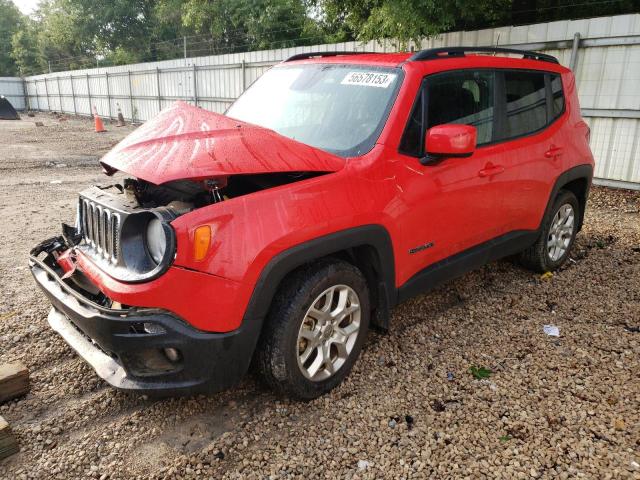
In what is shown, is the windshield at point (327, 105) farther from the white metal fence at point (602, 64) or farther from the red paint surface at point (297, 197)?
the white metal fence at point (602, 64)

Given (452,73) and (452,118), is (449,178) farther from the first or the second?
(452,73)

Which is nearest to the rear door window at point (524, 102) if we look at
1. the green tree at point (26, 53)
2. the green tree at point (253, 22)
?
the green tree at point (253, 22)

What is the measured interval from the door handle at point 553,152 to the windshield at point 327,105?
5.70ft

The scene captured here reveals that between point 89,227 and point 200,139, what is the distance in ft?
2.75

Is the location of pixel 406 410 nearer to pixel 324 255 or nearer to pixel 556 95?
pixel 324 255

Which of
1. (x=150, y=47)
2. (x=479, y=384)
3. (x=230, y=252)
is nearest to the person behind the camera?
(x=230, y=252)

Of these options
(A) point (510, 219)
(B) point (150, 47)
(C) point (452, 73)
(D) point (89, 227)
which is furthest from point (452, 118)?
Answer: (B) point (150, 47)

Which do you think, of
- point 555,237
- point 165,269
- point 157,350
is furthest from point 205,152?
point 555,237

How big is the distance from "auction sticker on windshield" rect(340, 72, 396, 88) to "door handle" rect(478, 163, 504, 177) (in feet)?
3.01

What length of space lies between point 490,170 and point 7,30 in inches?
2856

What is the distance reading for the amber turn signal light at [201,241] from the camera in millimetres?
2232

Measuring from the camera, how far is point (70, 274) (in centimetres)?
Result: 278

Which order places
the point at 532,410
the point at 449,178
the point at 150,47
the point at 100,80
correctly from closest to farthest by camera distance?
the point at 532,410 → the point at 449,178 → the point at 100,80 → the point at 150,47

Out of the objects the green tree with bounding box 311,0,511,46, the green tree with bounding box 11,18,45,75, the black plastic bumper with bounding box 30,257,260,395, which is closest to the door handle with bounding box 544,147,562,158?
the black plastic bumper with bounding box 30,257,260,395
